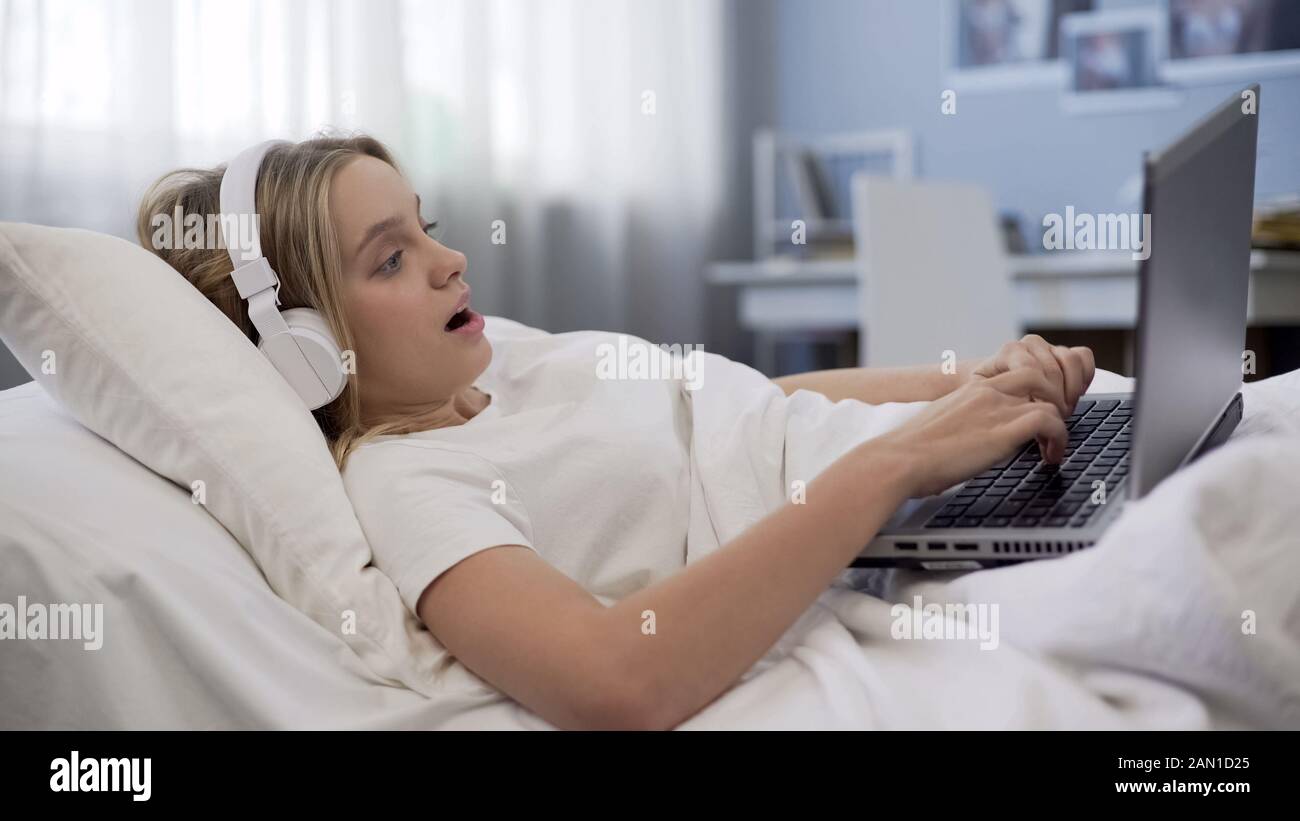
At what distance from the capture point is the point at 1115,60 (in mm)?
3180

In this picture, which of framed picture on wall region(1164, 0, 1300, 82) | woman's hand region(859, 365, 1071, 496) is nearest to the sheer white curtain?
woman's hand region(859, 365, 1071, 496)

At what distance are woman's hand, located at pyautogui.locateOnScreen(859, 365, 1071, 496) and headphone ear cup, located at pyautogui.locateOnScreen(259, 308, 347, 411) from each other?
44 centimetres

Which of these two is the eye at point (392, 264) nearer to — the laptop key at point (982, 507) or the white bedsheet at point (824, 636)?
the white bedsheet at point (824, 636)

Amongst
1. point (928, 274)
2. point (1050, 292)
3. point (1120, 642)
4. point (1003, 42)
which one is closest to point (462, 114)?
point (928, 274)

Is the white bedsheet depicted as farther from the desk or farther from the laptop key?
the desk

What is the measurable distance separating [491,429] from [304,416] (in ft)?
0.54

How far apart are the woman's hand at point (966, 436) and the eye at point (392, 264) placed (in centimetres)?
46

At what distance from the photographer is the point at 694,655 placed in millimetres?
696

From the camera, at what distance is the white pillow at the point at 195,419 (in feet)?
2.61

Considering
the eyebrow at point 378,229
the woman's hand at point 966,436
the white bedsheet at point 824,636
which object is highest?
the eyebrow at point 378,229

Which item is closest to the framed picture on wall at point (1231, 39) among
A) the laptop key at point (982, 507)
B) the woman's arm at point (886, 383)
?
the woman's arm at point (886, 383)

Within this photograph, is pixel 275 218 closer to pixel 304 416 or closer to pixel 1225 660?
pixel 304 416
